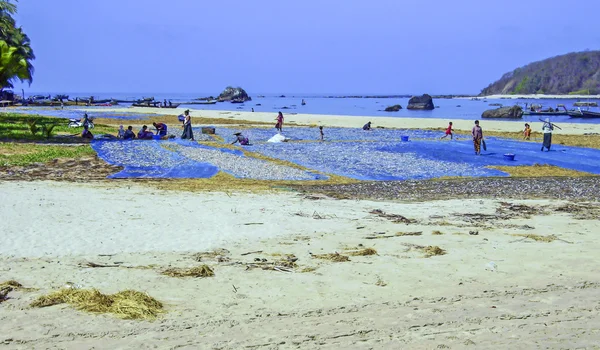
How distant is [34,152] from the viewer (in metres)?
24.2

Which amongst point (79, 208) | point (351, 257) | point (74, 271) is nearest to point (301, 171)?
point (79, 208)

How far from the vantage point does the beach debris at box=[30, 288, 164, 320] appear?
7.26m

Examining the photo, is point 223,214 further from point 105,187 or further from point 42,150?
point 42,150

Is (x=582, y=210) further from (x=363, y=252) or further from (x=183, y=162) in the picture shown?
(x=183, y=162)

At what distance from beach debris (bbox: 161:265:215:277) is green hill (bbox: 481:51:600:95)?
179089 millimetres

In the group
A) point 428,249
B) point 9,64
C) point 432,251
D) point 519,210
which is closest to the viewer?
point 432,251

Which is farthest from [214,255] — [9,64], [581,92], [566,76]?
[566,76]

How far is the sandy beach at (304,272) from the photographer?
6711 mm

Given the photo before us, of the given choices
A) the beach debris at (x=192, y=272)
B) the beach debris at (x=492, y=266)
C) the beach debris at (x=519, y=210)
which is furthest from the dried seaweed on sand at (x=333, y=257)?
the beach debris at (x=519, y=210)

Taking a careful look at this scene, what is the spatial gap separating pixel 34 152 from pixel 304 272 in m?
18.6

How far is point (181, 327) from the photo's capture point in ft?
22.7

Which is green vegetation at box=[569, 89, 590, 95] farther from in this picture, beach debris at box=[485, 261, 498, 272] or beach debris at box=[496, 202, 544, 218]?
beach debris at box=[485, 261, 498, 272]

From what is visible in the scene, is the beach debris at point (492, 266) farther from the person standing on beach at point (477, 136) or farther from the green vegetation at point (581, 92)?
the green vegetation at point (581, 92)

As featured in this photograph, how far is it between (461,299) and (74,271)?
17.9ft
